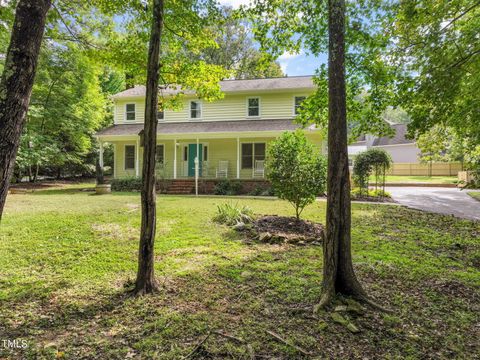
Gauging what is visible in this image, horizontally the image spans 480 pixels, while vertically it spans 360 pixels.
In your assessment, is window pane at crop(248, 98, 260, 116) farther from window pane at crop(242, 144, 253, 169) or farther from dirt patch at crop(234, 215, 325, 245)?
dirt patch at crop(234, 215, 325, 245)

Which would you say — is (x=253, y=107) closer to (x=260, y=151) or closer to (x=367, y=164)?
(x=260, y=151)

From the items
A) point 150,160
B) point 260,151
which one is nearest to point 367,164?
point 260,151

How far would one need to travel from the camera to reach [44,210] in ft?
28.4

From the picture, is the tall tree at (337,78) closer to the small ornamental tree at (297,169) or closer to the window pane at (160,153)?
the small ornamental tree at (297,169)

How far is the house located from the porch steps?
2.45ft

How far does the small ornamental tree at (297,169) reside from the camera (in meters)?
7.29

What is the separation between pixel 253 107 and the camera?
1803 centimetres

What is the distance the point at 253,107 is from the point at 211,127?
9.80 feet

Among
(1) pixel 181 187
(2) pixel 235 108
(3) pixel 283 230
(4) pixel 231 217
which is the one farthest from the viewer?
(2) pixel 235 108

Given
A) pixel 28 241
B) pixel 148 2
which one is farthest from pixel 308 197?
pixel 28 241

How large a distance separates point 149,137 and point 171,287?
2.00m

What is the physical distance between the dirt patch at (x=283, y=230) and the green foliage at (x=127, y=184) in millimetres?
10695

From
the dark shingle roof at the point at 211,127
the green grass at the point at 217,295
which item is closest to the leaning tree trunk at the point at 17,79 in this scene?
the green grass at the point at 217,295

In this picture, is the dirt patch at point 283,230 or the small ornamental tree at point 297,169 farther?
the small ornamental tree at point 297,169
